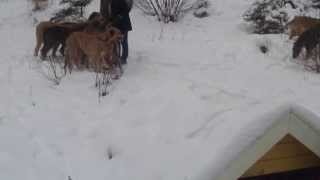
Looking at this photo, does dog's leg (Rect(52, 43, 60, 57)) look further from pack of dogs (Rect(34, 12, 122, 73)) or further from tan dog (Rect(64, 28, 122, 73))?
tan dog (Rect(64, 28, 122, 73))

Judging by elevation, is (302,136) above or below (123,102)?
above

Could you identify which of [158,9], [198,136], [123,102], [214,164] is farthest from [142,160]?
[158,9]

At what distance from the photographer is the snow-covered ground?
704 centimetres

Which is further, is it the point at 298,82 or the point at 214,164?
the point at 298,82

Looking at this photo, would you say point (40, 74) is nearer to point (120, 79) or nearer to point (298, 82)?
point (120, 79)

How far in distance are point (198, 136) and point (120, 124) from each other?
3.40ft

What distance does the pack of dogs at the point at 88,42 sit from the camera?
9906 mm

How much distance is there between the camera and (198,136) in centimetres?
760

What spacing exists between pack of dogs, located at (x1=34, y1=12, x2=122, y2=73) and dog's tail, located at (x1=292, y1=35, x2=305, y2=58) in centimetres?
277

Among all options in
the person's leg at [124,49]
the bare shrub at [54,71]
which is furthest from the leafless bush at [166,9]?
the bare shrub at [54,71]

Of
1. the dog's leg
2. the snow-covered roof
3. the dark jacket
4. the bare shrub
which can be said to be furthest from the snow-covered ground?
the snow-covered roof

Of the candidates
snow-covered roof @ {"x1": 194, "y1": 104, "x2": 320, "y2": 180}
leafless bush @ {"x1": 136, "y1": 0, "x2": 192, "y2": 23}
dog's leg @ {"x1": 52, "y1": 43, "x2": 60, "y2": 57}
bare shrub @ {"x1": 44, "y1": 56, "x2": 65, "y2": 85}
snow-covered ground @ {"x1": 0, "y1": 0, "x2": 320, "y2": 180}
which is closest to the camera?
snow-covered roof @ {"x1": 194, "y1": 104, "x2": 320, "y2": 180}

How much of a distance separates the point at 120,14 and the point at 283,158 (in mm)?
7177

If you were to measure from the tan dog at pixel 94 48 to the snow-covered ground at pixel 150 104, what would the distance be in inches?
8.8
